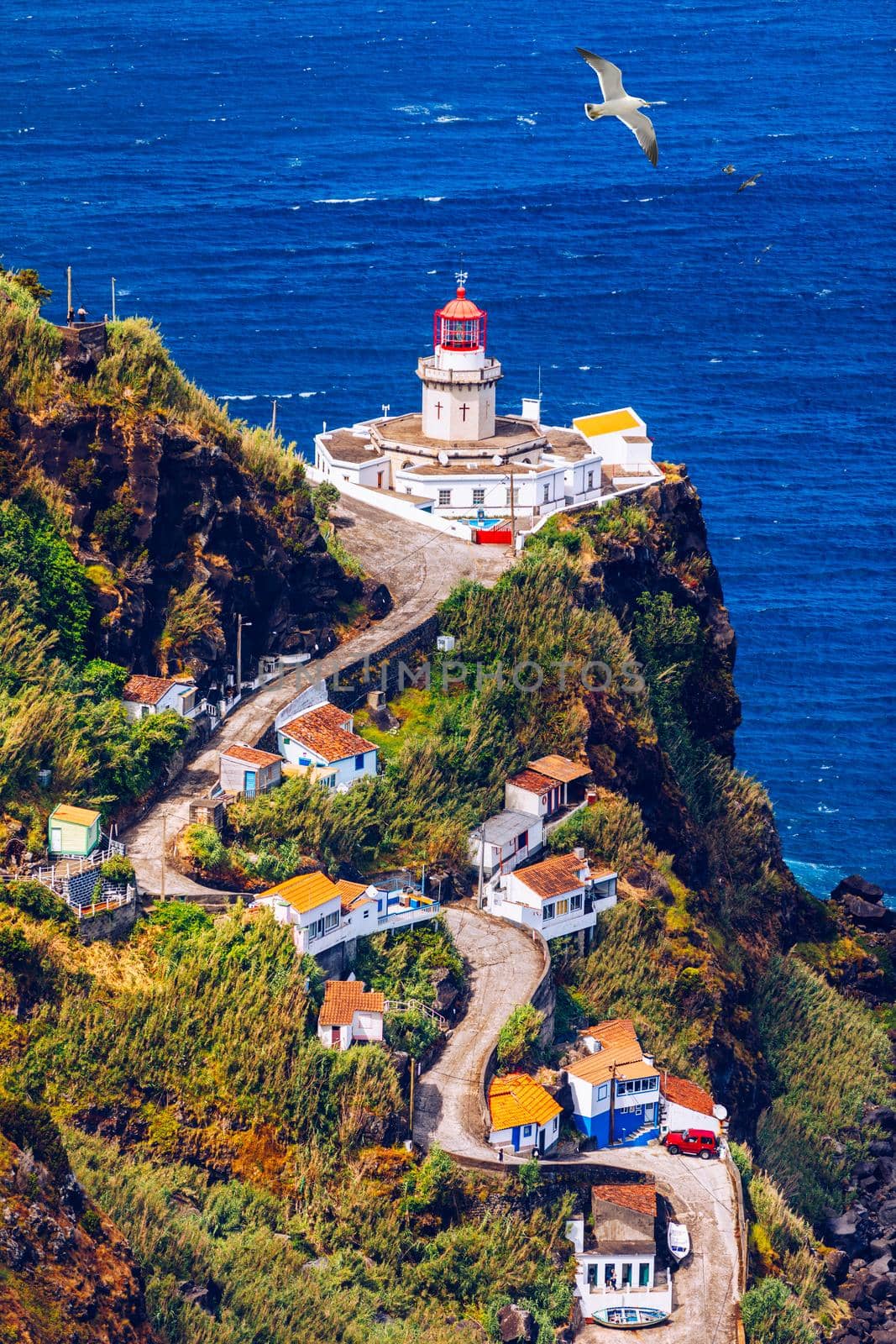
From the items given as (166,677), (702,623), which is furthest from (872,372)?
(166,677)

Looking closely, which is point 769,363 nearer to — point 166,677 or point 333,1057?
point 166,677

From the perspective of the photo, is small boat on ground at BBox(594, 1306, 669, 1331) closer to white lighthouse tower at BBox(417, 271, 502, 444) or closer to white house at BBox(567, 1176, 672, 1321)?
white house at BBox(567, 1176, 672, 1321)

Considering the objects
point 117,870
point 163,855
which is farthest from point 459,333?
point 117,870

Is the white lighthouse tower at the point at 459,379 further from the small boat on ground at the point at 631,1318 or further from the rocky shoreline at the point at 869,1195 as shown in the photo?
the small boat on ground at the point at 631,1318

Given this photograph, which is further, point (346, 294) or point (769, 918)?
point (346, 294)

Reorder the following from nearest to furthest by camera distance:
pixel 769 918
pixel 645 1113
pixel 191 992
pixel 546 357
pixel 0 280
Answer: pixel 191 992 → pixel 645 1113 → pixel 0 280 → pixel 769 918 → pixel 546 357

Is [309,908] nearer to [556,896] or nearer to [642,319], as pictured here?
[556,896]

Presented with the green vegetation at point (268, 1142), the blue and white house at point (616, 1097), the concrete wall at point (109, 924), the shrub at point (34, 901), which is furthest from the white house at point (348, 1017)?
the shrub at point (34, 901)
